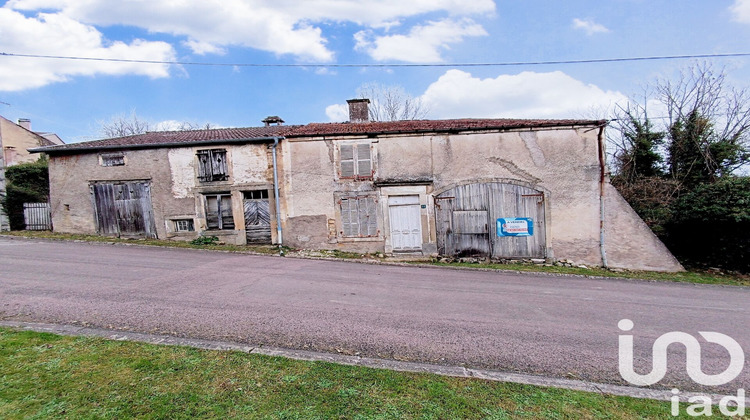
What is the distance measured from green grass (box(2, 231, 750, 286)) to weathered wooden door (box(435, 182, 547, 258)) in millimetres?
662

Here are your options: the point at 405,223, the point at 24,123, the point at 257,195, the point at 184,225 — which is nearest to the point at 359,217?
the point at 405,223

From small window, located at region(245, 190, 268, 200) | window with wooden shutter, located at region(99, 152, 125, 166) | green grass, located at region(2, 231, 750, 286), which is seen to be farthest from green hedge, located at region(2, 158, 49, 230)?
small window, located at region(245, 190, 268, 200)

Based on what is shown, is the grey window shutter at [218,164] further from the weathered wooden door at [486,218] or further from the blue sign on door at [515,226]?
the blue sign on door at [515,226]

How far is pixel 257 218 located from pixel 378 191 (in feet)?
16.0

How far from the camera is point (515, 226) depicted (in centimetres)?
1188

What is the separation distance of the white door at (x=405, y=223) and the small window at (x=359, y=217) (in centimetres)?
64

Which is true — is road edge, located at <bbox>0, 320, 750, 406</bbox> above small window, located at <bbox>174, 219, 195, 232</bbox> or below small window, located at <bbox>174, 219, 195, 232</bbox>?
below

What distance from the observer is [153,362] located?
3.57m

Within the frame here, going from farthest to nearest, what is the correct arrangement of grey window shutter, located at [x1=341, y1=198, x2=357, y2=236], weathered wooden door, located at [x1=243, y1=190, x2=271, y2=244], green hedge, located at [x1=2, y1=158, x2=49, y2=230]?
green hedge, located at [x1=2, y1=158, x2=49, y2=230], weathered wooden door, located at [x1=243, y1=190, x2=271, y2=244], grey window shutter, located at [x1=341, y1=198, x2=357, y2=236]

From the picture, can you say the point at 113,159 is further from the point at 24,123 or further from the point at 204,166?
the point at 24,123

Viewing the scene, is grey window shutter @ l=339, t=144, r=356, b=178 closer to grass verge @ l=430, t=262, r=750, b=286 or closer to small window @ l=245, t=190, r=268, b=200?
small window @ l=245, t=190, r=268, b=200

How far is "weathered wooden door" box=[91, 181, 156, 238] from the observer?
1312 centimetres

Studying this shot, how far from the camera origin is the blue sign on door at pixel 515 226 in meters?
11.8

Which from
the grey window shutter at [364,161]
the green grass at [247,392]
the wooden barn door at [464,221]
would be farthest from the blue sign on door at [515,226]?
the green grass at [247,392]
